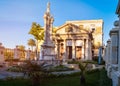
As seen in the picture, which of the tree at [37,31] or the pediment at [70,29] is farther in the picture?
the pediment at [70,29]

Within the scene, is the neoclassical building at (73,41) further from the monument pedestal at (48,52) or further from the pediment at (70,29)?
the monument pedestal at (48,52)

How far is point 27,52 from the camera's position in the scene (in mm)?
38031

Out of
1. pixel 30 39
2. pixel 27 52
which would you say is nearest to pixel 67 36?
pixel 30 39

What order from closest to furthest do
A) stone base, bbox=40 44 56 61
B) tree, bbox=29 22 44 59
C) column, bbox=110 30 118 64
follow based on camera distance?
column, bbox=110 30 118 64 < stone base, bbox=40 44 56 61 < tree, bbox=29 22 44 59

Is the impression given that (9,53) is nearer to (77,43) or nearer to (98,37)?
(77,43)

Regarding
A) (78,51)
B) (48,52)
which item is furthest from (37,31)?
(48,52)

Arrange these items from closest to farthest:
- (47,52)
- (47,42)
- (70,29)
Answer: (47,52) → (47,42) → (70,29)

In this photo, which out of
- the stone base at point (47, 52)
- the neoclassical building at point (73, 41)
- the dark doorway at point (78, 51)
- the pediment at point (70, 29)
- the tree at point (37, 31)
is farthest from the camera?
the dark doorway at point (78, 51)

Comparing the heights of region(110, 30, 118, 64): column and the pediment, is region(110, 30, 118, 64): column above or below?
below

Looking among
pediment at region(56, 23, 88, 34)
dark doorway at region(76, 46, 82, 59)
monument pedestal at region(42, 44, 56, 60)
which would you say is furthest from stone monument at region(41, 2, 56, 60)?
dark doorway at region(76, 46, 82, 59)

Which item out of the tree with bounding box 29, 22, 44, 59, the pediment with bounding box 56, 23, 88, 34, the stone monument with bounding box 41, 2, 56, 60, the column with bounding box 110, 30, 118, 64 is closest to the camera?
the column with bounding box 110, 30, 118, 64

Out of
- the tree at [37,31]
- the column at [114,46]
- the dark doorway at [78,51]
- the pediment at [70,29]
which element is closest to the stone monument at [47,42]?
the tree at [37,31]

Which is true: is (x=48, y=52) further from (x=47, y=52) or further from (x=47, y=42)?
(x=47, y=42)

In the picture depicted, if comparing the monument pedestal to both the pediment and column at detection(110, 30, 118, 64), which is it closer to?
the pediment
